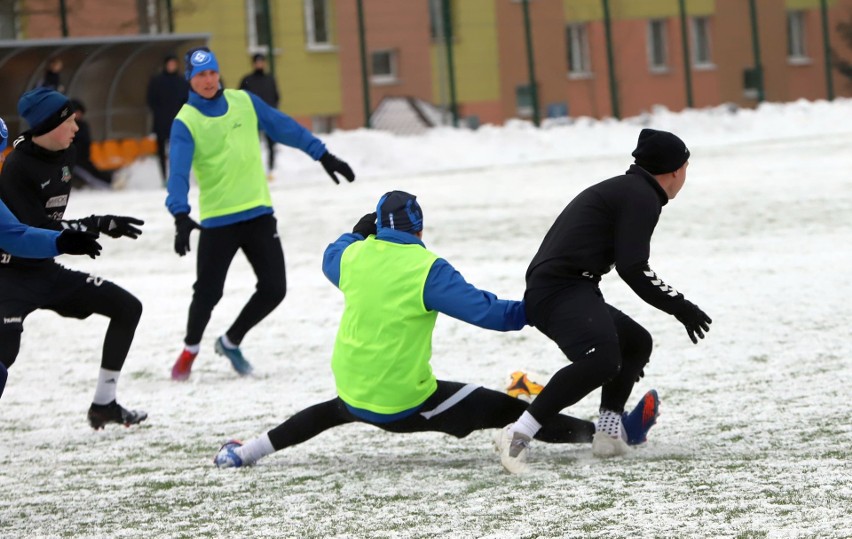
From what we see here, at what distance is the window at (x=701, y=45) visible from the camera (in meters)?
35.2

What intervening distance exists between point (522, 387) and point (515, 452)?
1.23m

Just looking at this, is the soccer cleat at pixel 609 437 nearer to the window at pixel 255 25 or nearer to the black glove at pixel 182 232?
the black glove at pixel 182 232

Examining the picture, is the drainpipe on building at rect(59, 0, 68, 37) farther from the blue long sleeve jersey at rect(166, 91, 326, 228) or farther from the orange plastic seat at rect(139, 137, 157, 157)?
the blue long sleeve jersey at rect(166, 91, 326, 228)

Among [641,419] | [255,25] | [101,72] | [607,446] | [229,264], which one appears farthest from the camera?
[255,25]

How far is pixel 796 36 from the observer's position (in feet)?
114

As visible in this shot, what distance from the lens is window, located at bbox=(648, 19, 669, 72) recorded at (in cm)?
3591

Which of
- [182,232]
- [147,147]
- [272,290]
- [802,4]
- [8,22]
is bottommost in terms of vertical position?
[272,290]

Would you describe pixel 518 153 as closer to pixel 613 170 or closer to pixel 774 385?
pixel 613 170

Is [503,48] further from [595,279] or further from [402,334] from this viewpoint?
[402,334]

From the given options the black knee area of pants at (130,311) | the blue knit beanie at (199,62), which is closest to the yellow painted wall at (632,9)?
the blue knit beanie at (199,62)

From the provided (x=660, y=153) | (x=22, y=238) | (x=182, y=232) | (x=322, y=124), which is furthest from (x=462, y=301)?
(x=322, y=124)

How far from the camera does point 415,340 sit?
5469 mm

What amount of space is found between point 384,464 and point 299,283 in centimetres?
581

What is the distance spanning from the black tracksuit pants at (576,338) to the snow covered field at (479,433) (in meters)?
0.28
